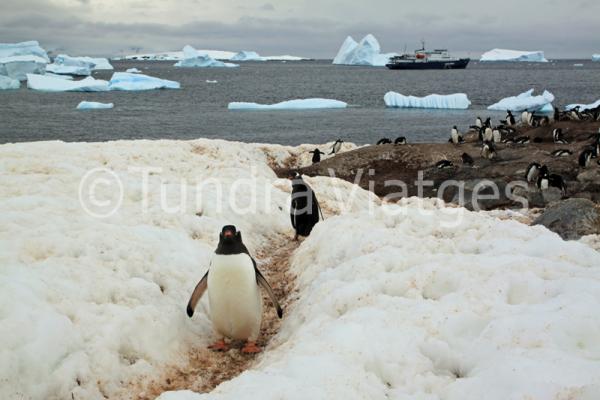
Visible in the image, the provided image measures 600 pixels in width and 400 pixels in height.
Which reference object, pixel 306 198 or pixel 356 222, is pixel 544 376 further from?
pixel 306 198

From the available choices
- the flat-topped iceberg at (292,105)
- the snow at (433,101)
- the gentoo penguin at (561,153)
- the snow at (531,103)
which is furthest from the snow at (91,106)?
the gentoo penguin at (561,153)

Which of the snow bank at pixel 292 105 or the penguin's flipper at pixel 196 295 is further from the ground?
the snow bank at pixel 292 105

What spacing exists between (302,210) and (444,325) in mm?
7890

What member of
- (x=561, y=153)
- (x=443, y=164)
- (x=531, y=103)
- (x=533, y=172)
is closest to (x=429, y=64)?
(x=531, y=103)

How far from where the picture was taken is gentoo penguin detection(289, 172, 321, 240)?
13052mm

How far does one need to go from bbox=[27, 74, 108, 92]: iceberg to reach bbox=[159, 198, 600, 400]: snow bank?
88610mm

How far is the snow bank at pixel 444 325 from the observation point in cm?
450

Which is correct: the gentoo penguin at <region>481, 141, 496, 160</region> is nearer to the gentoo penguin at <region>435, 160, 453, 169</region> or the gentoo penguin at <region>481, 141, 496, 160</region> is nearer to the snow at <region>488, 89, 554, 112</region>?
the gentoo penguin at <region>435, 160, 453, 169</region>

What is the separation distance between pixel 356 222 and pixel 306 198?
389 cm

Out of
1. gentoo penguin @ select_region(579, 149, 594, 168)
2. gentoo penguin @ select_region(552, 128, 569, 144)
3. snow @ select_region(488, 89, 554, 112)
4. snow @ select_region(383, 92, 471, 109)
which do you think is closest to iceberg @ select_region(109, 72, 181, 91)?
snow @ select_region(383, 92, 471, 109)

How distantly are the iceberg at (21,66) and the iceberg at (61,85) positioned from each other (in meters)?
12.0

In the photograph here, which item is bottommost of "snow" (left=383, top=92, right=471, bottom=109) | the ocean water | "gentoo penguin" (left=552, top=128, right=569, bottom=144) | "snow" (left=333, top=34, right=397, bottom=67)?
the ocean water

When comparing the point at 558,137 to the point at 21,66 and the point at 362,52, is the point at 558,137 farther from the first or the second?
the point at 362,52

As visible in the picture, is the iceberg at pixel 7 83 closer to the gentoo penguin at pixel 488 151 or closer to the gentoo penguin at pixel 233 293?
the gentoo penguin at pixel 488 151
